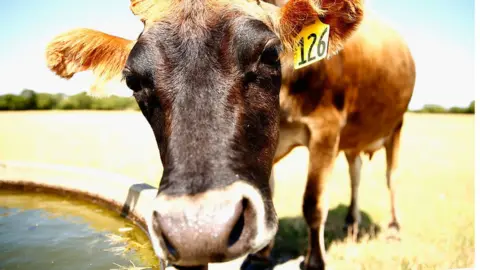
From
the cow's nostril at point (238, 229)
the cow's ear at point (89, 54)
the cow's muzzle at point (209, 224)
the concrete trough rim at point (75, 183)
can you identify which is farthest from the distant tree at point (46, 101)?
the cow's nostril at point (238, 229)

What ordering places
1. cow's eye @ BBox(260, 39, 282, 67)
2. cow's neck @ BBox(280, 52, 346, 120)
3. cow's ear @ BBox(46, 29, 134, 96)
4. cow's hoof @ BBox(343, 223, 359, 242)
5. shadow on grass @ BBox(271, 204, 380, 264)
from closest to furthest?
cow's eye @ BBox(260, 39, 282, 67) → cow's ear @ BBox(46, 29, 134, 96) → cow's neck @ BBox(280, 52, 346, 120) → shadow on grass @ BBox(271, 204, 380, 264) → cow's hoof @ BBox(343, 223, 359, 242)

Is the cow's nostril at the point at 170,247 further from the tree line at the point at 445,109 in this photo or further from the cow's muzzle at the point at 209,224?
the tree line at the point at 445,109

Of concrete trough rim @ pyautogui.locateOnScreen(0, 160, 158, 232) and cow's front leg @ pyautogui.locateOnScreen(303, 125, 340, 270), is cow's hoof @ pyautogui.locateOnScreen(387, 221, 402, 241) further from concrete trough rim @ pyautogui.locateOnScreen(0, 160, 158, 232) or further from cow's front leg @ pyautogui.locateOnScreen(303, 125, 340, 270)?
concrete trough rim @ pyautogui.locateOnScreen(0, 160, 158, 232)

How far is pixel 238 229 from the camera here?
3.06 feet

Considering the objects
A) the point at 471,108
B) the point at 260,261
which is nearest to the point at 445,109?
the point at 471,108

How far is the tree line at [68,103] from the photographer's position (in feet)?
7.88

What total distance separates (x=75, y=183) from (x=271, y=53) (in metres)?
2.28

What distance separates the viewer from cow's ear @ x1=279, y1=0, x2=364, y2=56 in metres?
1.38

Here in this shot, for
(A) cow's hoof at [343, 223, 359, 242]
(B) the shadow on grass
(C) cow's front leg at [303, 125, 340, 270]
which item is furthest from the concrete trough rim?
(A) cow's hoof at [343, 223, 359, 242]

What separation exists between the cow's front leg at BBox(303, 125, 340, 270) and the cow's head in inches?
26.8

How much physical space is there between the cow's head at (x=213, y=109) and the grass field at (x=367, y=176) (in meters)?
1.36

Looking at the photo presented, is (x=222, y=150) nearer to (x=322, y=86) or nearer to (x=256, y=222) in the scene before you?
(x=256, y=222)

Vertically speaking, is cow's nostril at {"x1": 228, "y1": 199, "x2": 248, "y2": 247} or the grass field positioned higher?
cow's nostril at {"x1": 228, "y1": 199, "x2": 248, "y2": 247}

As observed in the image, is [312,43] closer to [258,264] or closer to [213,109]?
[213,109]
